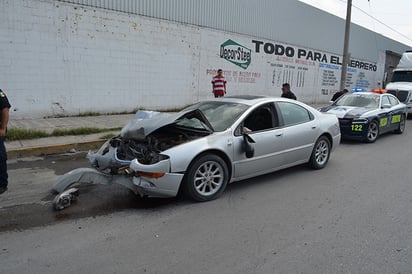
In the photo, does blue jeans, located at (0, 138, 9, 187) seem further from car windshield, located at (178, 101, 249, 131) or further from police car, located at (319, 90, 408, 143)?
police car, located at (319, 90, 408, 143)

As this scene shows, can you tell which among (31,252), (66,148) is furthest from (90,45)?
(31,252)

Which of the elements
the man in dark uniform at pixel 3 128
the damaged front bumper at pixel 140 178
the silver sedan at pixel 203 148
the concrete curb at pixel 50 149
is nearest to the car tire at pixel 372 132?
the silver sedan at pixel 203 148

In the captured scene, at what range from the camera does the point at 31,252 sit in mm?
3135

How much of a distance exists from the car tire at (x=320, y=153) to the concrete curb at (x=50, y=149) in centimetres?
474

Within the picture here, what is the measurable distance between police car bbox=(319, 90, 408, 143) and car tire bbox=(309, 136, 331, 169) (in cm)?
292

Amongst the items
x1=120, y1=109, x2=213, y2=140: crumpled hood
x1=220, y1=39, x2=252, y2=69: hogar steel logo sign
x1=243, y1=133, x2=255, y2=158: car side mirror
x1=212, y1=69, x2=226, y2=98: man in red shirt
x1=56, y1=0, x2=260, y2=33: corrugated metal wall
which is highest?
x1=56, y1=0, x2=260, y2=33: corrugated metal wall

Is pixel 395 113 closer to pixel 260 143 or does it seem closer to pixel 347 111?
pixel 347 111

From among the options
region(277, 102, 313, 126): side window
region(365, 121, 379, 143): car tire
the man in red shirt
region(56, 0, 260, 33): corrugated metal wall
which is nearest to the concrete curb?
region(277, 102, 313, 126): side window

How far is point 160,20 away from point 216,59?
3.16 meters

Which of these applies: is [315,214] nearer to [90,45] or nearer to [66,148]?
[66,148]

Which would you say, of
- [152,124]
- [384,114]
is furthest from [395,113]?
[152,124]

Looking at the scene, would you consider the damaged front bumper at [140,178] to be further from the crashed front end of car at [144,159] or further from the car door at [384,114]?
the car door at [384,114]

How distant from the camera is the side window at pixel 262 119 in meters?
5.11

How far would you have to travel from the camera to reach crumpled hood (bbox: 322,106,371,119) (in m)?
8.88
